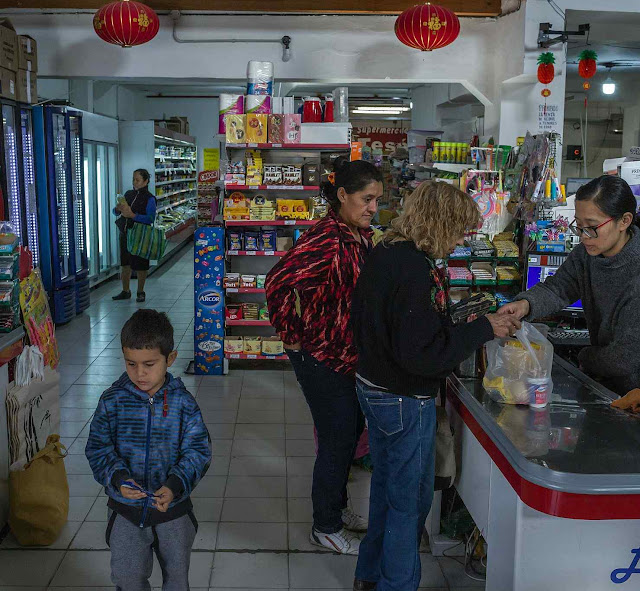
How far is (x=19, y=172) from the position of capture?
7.62 meters

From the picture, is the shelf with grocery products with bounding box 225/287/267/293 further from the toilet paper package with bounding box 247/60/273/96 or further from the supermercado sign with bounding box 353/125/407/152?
the supermercado sign with bounding box 353/125/407/152

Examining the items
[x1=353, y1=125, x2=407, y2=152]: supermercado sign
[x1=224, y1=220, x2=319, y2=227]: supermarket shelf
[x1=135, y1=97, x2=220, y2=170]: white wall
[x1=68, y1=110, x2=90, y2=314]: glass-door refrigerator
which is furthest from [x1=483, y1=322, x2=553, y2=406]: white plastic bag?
[x1=135, y1=97, x2=220, y2=170]: white wall

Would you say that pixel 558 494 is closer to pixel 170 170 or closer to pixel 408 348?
pixel 408 348

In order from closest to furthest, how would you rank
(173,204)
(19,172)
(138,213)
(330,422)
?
(330,422) < (19,172) < (138,213) < (173,204)

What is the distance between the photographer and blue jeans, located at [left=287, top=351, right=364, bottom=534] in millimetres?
3279

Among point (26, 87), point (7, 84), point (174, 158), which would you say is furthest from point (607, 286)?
point (174, 158)

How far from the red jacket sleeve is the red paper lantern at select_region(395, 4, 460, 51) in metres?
3.89

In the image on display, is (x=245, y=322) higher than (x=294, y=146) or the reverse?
the reverse

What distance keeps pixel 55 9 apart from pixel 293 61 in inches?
93.9

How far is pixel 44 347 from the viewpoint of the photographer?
3965 millimetres

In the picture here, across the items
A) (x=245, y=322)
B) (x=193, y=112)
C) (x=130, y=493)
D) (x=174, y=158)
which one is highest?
(x=193, y=112)

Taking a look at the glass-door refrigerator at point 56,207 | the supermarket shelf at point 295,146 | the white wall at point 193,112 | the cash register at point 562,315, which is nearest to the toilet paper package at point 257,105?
the supermarket shelf at point 295,146

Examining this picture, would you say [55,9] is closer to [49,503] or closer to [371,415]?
[49,503]

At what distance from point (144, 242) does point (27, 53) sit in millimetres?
2945
